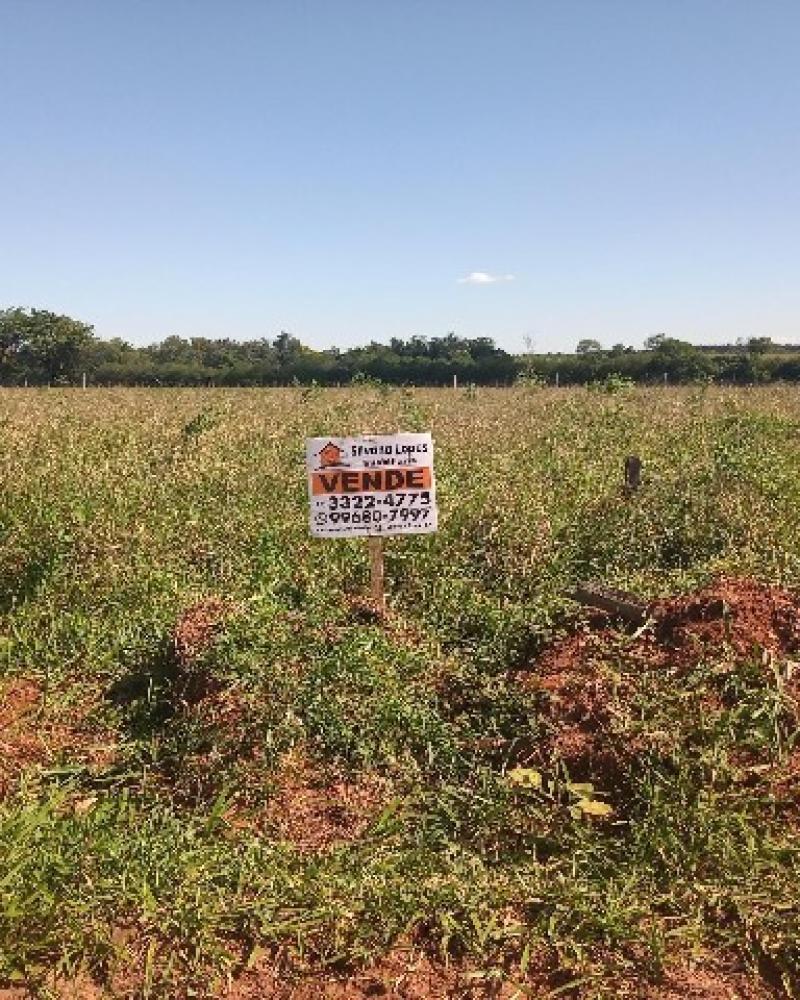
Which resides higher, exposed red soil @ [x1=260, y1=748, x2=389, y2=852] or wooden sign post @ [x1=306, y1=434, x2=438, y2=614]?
wooden sign post @ [x1=306, y1=434, x2=438, y2=614]

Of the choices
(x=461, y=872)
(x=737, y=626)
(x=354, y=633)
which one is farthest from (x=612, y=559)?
(x=461, y=872)

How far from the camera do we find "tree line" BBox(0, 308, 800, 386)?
31625 mm

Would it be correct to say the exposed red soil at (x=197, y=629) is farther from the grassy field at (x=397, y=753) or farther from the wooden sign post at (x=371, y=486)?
the wooden sign post at (x=371, y=486)

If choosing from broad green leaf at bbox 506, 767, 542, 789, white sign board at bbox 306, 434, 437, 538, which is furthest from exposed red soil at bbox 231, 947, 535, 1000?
white sign board at bbox 306, 434, 437, 538

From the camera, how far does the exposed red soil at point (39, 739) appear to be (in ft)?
12.0

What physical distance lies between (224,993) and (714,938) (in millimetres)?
1575

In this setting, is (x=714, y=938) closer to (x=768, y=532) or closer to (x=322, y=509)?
(x=322, y=509)

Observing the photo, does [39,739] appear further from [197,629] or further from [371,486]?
[371,486]

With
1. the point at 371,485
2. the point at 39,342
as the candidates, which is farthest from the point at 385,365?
the point at 371,485

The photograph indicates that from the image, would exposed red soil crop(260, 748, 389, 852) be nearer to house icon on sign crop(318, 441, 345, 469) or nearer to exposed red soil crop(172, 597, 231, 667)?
exposed red soil crop(172, 597, 231, 667)

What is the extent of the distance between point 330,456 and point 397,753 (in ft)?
5.93

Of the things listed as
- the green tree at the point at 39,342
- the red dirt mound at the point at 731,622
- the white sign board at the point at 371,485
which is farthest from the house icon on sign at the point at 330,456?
the green tree at the point at 39,342

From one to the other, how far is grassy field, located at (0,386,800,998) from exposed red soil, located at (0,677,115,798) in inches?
0.6

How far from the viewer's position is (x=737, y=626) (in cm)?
384
